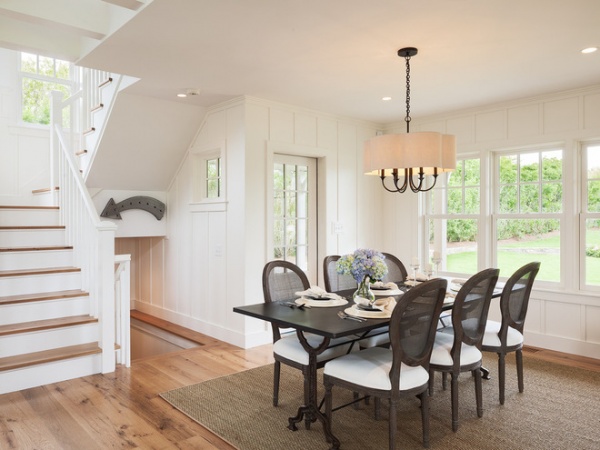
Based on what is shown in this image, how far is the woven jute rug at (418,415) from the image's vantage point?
2.64 m

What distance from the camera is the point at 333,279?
3893 mm

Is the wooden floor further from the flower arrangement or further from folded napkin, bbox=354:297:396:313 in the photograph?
the flower arrangement

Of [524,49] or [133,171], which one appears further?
[133,171]

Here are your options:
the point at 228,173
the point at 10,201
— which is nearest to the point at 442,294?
the point at 228,173

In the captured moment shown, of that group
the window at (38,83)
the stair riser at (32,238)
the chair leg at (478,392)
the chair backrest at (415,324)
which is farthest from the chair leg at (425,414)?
the window at (38,83)

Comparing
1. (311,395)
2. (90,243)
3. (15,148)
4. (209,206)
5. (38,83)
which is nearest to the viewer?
(311,395)

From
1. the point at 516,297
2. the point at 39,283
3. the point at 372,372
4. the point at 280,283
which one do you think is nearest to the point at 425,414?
the point at 372,372

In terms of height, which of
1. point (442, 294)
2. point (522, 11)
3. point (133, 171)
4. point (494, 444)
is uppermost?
point (522, 11)

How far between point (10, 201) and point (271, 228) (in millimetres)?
3292

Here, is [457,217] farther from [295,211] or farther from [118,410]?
[118,410]

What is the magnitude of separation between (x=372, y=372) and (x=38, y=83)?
5.62 metres

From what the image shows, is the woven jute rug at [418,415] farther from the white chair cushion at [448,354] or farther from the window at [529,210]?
the window at [529,210]

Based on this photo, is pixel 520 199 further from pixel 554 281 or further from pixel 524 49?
pixel 524 49

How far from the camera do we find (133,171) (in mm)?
5242
